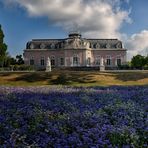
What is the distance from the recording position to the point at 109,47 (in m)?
107

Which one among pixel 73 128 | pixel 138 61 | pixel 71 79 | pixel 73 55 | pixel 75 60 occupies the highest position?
pixel 73 55

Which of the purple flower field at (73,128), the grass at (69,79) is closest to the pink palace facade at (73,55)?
the grass at (69,79)

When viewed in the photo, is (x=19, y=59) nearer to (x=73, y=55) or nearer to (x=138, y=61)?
(x=73, y=55)

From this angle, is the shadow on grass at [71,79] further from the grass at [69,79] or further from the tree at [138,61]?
the tree at [138,61]

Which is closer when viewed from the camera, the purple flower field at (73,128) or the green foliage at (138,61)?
the purple flower field at (73,128)

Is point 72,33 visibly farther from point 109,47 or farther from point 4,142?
point 4,142

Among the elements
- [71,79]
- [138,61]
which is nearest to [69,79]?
[71,79]

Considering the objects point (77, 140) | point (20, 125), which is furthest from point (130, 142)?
point (20, 125)

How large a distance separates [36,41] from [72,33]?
11361 millimetres

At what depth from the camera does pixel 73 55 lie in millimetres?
104000

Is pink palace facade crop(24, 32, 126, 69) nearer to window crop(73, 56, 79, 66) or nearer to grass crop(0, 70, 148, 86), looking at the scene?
window crop(73, 56, 79, 66)

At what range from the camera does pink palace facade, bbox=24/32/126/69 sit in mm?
104750

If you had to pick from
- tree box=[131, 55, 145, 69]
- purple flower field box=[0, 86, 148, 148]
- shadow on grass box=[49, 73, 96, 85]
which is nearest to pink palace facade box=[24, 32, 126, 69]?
tree box=[131, 55, 145, 69]

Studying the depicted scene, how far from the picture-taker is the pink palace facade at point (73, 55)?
344ft
